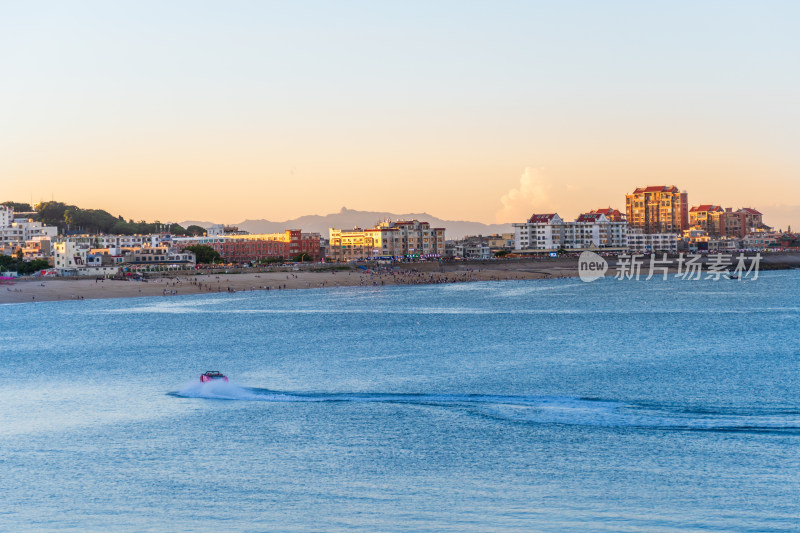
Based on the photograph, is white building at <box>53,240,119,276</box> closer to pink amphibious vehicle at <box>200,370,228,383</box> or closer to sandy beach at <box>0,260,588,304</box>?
sandy beach at <box>0,260,588,304</box>

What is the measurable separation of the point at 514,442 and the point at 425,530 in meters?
8.19

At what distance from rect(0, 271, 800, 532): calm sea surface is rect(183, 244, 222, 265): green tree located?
98.6m

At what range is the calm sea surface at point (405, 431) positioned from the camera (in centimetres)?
2133

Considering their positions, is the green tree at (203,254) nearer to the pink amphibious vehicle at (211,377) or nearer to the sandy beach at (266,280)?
the sandy beach at (266,280)

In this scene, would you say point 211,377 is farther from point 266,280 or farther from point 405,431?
point 266,280

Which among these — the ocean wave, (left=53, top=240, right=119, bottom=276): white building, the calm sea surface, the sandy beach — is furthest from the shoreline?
the ocean wave

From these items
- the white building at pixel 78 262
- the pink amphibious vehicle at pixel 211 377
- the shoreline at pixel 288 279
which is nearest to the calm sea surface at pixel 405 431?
the pink amphibious vehicle at pixel 211 377

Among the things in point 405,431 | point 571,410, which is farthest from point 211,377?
point 571,410

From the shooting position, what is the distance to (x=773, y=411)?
102ft

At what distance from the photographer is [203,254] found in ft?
526

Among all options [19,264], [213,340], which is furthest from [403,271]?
[213,340]

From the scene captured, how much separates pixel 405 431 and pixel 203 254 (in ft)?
446

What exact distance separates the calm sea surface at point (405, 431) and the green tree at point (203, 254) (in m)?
98.6

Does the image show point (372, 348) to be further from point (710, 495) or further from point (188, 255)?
point (188, 255)
